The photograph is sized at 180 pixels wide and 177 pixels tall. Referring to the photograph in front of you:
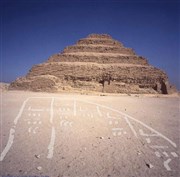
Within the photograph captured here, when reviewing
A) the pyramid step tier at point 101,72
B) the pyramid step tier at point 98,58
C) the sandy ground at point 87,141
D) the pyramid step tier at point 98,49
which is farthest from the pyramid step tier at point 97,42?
the sandy ground at point 87,141

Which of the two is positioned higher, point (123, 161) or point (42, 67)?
point (42, 67)

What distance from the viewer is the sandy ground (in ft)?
17.6

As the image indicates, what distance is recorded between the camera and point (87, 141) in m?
6.77

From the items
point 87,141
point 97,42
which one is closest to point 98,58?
point 97,42

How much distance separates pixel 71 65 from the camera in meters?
31.4

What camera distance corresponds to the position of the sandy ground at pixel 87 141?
536cm

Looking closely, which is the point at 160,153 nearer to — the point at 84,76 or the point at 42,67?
the point at 84,76

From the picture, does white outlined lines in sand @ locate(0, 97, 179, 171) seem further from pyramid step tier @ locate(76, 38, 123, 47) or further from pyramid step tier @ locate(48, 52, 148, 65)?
pyramid step tier @ locate(76, 38, 123, 47)

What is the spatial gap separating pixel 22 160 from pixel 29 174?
0.66m

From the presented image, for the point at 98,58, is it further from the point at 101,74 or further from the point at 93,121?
the point at 93,121

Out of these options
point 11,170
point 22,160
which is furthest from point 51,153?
point 11,170

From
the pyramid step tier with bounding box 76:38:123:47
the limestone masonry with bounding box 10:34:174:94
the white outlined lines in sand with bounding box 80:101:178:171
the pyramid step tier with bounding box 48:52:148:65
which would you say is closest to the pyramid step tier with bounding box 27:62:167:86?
the limestone masonry with bounding box 10:34:174:94

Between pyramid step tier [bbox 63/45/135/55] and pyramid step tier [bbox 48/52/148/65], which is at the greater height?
pyramid step tier [bbox 63/45/135/55]

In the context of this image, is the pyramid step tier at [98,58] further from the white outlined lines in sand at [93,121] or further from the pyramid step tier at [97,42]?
the white outlined lines in sand at [93,121]
